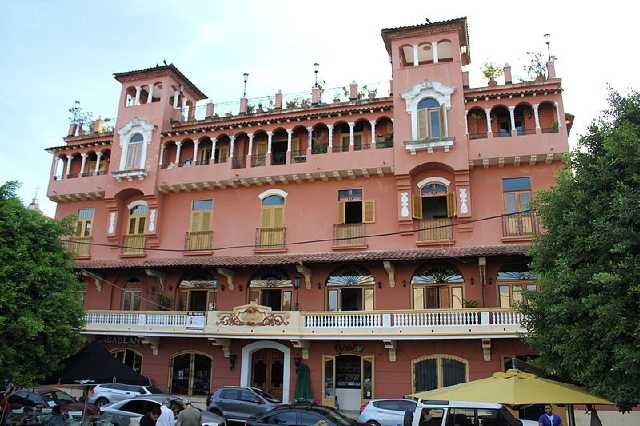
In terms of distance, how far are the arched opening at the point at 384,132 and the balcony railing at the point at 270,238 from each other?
6200 mm

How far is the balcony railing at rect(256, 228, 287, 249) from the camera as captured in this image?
2639 centimetres

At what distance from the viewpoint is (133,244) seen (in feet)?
94.5

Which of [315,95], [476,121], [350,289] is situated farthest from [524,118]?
[350,289]

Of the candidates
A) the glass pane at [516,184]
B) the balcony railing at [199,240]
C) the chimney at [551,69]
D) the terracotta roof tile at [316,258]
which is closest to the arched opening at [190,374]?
the terracotta roof tile at [316,258]

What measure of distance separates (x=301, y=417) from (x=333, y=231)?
11669mm

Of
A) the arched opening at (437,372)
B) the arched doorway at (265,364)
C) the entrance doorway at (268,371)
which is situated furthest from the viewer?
the entrance doorway at (268,371)

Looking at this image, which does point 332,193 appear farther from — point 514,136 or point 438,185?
point 514,136

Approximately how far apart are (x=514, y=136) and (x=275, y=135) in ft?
38.1

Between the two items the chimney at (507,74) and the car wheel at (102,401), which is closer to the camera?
the car wheel at (102,401)

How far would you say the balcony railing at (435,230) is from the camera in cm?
2411

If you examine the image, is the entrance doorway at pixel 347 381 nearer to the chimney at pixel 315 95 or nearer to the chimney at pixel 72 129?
the chimney at pixel 315 95

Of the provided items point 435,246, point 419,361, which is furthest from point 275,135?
point 419,361

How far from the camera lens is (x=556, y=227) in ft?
41.4

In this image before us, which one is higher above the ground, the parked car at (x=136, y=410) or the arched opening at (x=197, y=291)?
the arched opening at (x=197, y=291)
